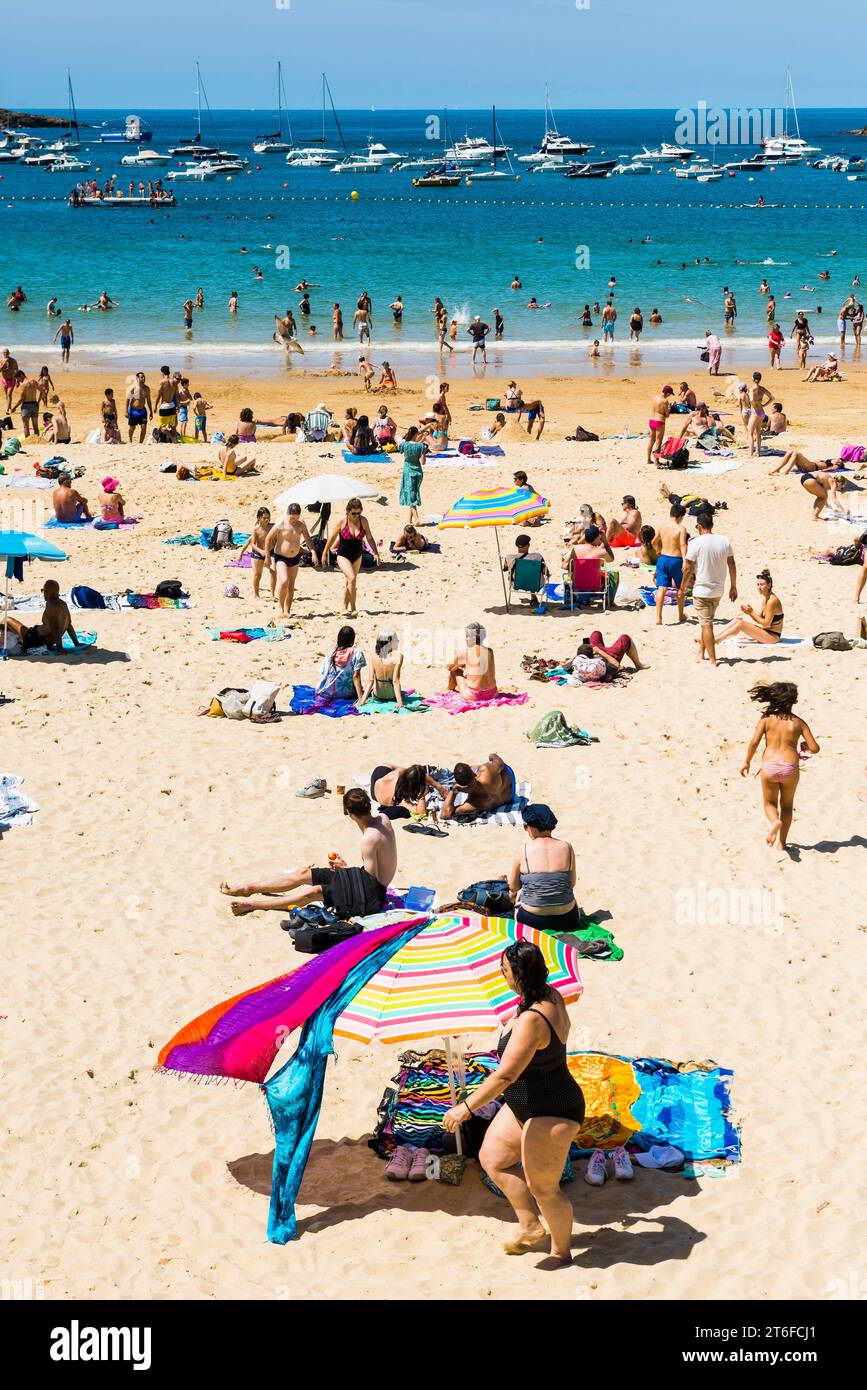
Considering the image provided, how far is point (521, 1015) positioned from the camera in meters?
5.84

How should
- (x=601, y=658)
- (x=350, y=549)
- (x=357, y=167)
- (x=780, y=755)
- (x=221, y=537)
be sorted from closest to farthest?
(x=780, y=755), (x=601, y=658), (x=350, y=549), (x=221, y=537), (x=357, y=167)

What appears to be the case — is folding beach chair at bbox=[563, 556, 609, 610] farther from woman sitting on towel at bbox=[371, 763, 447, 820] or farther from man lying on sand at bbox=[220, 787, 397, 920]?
man lying on sand at bbox=[220, 787, 397, 920]

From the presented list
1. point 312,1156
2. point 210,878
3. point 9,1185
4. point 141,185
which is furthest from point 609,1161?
point 141,185

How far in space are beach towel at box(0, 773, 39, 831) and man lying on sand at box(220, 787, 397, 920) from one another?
2188mm

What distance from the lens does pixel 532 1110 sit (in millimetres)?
5977

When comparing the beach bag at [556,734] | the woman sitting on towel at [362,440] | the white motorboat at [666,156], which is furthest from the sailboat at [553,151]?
the beach bag at [556,734]

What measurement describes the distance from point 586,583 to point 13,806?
7.92 metres

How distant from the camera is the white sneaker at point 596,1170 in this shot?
6781 mm

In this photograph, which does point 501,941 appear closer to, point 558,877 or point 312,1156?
point 312,1156

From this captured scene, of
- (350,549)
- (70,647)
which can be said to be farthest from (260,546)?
(70,647)

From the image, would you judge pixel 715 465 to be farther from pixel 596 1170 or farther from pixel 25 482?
pixel 596 1170

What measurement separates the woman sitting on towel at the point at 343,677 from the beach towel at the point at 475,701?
76 cm

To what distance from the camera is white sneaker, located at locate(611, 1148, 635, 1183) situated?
6797 millimetres

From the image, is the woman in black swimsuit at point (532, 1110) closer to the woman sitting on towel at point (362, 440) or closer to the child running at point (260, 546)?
the child running at point (260, 546)
